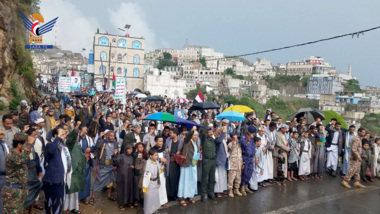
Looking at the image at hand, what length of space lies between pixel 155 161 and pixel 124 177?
2.64 feet

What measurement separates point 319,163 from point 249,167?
3.23 meters

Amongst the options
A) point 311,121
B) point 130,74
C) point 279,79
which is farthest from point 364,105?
point 311,121

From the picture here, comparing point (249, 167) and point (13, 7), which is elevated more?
point (13, 7)

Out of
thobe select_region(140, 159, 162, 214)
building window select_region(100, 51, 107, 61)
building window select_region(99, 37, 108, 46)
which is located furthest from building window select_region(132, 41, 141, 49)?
thobe select_region(140, 159, 162, 214)

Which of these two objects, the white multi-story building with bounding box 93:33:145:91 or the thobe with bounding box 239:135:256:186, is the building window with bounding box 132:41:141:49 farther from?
the thobe with bounding box 239:135:256:186

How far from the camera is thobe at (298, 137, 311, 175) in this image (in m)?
7.96

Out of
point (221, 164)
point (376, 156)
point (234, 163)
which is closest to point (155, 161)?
point (221, 164)

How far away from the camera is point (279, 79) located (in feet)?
380

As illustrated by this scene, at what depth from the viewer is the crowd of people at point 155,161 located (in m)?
4.36

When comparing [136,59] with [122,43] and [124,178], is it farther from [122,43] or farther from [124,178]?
[124,178]

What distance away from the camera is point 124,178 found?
5.37m

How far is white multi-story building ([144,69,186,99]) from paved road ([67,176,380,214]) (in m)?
Answer: 41.4

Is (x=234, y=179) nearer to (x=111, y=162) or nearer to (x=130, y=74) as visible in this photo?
(x=111, y=162)

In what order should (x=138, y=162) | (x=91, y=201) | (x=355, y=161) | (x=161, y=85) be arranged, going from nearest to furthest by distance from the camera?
(x=138, y=162)
(x=91, y=201)
(x=355, y=161)
(x=161, y=85)
